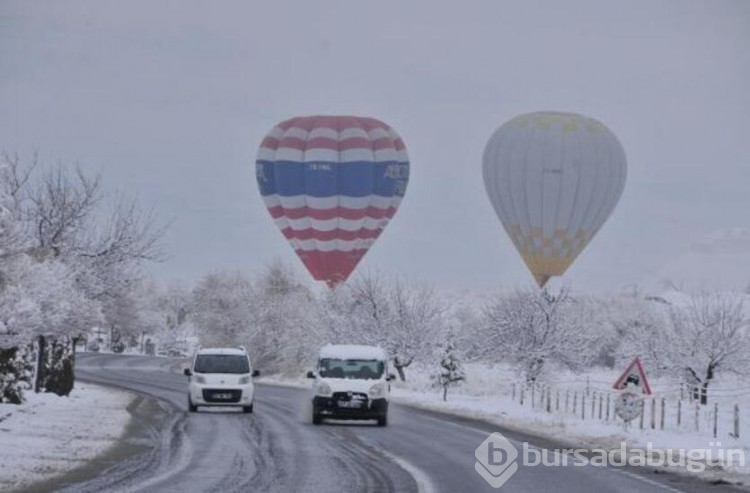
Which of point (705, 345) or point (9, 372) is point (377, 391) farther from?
point (705, 345)

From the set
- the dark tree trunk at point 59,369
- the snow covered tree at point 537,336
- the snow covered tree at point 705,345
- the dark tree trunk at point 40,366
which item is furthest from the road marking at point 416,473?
the snow covered tree at point 705,345

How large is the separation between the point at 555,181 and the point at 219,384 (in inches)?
1111

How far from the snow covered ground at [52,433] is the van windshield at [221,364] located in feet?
8.14

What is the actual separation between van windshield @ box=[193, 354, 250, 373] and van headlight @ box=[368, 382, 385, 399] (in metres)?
6.04

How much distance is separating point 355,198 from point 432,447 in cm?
4324

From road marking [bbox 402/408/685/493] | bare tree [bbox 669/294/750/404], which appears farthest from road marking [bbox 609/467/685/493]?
bare tree [bbox 669/294/750/404]

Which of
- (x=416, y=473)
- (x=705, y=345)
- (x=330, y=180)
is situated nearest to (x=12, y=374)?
(x=416, y=473)

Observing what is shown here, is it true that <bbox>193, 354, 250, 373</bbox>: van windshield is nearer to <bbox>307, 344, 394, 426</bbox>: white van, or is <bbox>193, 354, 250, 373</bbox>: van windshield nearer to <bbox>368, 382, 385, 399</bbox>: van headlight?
<bbox>307, 344, 394, 426</bbox>: white van

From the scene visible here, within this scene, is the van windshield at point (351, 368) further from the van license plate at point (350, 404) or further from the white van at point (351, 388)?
the van license plate at point (350, 404)

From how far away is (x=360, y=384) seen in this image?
3409 cm

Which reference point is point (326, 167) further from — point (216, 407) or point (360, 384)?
point (360, 384)

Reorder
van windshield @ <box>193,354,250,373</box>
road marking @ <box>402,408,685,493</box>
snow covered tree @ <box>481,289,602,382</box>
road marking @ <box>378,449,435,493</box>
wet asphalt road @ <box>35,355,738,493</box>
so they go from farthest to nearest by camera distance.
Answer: snow covered tree @ <box>481,289,602,382</box>
van windshield @ <box>193,354,250,373</box>
road marking @ <box>402,408,685,493</box>
wet asphalt road @ <box>35,355,738,493</box>
road marking @ <box>378,449,435,493</box>

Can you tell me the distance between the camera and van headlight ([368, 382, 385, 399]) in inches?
1341

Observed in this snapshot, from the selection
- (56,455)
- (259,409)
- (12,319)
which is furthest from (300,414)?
(56,455)
